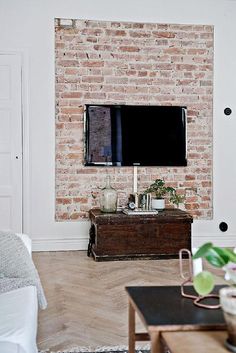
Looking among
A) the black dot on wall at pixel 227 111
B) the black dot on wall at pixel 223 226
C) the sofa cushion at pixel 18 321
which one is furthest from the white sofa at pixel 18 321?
the black dot on wall at pixel 227 111

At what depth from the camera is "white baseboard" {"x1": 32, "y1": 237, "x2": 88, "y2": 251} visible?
5.92 m

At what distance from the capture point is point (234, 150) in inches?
247

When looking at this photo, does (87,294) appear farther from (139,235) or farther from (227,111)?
(227,111)

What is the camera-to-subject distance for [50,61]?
19.4 feet

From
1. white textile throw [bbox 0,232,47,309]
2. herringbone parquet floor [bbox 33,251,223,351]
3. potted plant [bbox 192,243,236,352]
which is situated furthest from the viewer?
herringbone parquet floor [bbox 33,251,223,351]

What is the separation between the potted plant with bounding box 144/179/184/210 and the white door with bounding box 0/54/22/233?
1458 mm

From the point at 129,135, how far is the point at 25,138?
1158 millimetres

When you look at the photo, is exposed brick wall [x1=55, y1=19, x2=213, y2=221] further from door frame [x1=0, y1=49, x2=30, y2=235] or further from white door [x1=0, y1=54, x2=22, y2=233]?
white door [x1=0, y1=54, x2=22, y2=233]

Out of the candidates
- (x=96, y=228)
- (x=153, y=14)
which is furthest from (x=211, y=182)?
(x=153, y=14)

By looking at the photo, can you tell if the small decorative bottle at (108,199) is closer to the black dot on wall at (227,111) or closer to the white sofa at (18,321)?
the black dot on wall at (227,111)

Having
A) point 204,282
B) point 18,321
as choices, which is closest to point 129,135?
point 18,321

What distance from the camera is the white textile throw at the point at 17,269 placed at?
8.95 feet

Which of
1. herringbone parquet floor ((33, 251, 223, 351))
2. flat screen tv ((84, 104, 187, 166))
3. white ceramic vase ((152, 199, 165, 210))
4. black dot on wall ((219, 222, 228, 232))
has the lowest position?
herringbone parquet floor ((33, 251, 223, 351))

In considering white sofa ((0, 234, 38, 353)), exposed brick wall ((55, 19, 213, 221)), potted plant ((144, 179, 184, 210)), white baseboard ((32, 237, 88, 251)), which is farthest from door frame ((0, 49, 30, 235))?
white sofa ((0, 234, 38, 353))
